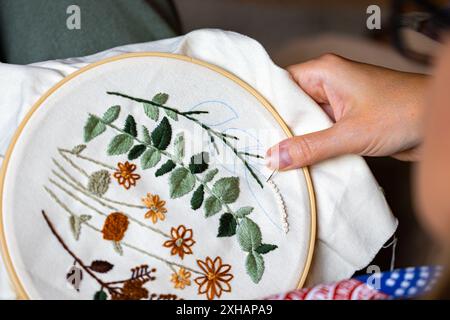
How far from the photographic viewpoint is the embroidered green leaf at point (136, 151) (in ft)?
1.99

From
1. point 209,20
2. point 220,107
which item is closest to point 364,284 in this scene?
point 220,107

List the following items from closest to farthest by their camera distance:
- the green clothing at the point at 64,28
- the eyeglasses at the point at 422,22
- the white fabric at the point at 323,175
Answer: the eyeglasses at the point at 422,22 → the white fabric at the point at 323,175 → the green clothing at the point at 64,28

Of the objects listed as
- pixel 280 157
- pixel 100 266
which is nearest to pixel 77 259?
→ pixel 100 266

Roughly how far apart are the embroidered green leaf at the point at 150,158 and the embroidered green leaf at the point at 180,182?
0.07 ft

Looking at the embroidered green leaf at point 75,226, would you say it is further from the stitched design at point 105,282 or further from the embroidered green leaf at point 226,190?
the embroidered green leaf at point 226,190

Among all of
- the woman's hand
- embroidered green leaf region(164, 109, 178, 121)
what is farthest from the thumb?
embroidered green leaf region(164, 109, 178, 121)

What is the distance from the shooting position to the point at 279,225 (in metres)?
0.62

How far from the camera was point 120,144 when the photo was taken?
605mm

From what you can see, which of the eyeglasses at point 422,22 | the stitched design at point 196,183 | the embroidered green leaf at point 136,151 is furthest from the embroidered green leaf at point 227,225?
the eyeglasses at point 422,22

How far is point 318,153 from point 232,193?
10cm

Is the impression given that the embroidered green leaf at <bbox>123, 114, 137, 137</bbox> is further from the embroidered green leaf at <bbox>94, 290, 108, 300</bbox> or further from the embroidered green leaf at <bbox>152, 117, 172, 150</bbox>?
the embroidered green leaf at <bbox>94, 290, 108, 300</bbox>

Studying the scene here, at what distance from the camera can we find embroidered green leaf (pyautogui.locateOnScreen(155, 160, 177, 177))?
61 centimetres

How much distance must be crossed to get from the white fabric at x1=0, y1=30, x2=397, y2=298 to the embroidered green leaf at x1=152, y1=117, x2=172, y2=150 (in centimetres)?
9
